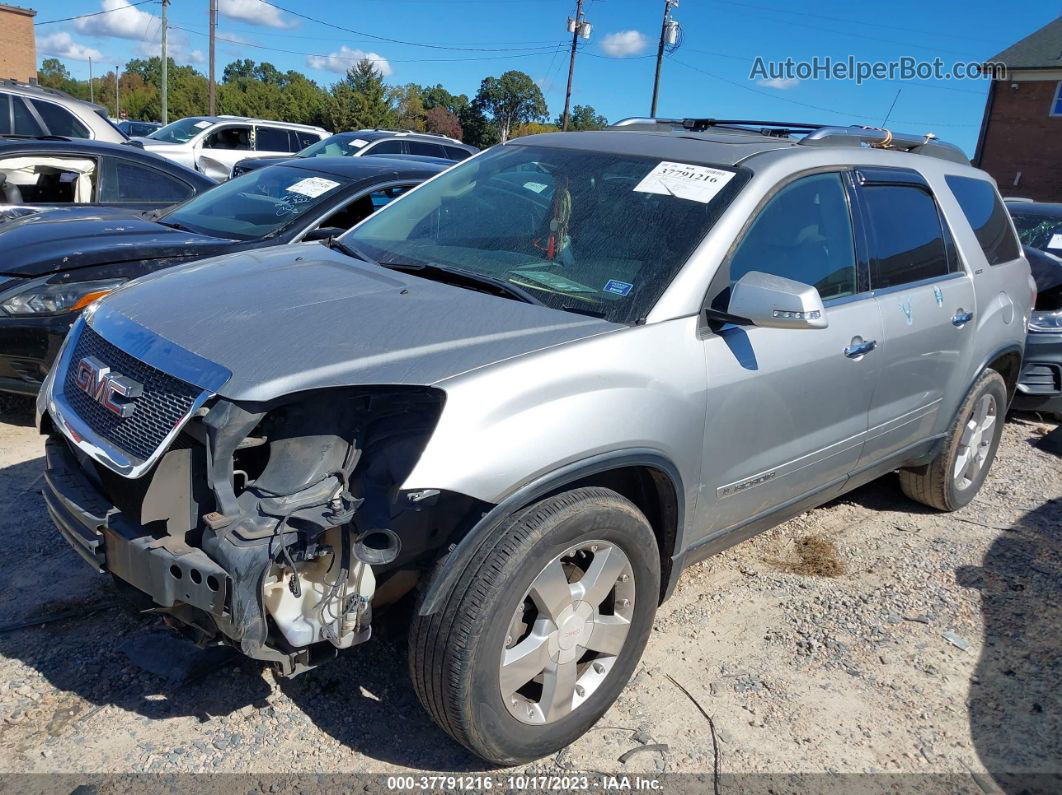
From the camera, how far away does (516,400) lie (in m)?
2.30

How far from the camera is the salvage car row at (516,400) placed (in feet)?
7.35

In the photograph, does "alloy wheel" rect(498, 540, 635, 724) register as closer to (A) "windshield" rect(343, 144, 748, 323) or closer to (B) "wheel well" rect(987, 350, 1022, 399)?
(A) "windshield" rect(343, 144, 748, 323)

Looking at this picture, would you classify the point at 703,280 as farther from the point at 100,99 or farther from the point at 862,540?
the point at 100,99

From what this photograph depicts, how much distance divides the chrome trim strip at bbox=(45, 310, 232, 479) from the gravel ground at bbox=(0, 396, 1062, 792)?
684 millimetres

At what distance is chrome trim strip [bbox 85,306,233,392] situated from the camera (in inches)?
89.1

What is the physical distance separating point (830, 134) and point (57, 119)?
8.52 m

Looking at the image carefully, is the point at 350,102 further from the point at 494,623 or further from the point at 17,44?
the point at 494,623

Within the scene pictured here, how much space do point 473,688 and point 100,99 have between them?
99.7m

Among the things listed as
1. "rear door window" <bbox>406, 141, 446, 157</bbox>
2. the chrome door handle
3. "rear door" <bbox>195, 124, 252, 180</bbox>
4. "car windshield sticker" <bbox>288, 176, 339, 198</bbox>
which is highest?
"rear door window" <bbox>406, 141, 446, 157</bbox>

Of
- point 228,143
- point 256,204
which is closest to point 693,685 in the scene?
point 256,204

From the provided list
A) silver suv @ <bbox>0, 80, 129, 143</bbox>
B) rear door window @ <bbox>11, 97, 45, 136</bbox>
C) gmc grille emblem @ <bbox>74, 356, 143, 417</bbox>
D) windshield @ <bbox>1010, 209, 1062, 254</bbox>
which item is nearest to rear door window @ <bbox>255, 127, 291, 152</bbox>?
silver suv @ <bbox>0, 80, 129, 143</bbox>

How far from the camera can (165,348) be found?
2.43 metres

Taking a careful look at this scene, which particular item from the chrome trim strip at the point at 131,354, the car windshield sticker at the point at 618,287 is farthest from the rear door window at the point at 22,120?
the car windshield sticker at the point at 618,287

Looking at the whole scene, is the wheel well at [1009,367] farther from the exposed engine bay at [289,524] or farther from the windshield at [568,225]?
the exposed engine bay at [289,524]
